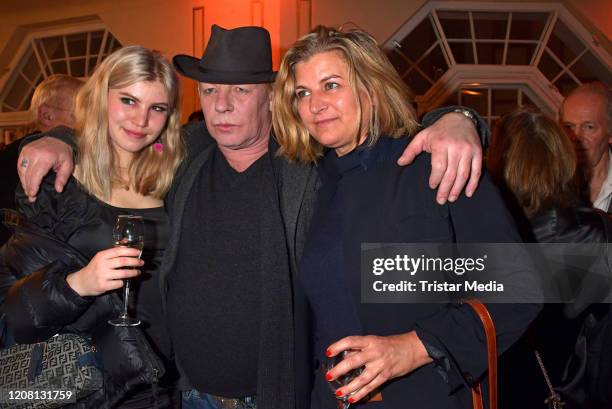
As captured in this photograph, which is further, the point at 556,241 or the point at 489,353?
the point at 556,241

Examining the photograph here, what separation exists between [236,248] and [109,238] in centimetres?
45

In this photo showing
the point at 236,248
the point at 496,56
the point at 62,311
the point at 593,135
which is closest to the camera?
the point at 62,311

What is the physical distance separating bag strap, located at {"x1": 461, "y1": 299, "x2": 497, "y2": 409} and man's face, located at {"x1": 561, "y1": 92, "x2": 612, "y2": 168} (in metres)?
2.33

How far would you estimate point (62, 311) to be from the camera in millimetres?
1987

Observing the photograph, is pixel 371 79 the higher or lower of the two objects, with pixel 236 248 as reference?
higher

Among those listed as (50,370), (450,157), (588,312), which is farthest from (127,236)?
(588,312)

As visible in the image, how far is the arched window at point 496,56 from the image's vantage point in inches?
302

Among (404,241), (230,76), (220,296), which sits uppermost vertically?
(230,76)

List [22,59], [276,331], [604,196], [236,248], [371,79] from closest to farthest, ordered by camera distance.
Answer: [371,79] < [276,331] < [236,248] < [604,196] < [22,59]

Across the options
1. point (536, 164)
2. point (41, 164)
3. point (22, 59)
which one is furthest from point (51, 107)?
point (22, 59)

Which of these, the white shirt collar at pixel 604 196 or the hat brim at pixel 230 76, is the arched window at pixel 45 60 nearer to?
the hat brim at pixel 230 76

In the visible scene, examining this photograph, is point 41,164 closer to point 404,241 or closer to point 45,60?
point 404,241

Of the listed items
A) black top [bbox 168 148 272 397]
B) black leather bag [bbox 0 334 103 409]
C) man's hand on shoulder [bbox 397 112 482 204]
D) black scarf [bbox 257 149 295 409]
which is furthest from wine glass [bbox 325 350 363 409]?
black leather bag [bbox 0 334 103 409]

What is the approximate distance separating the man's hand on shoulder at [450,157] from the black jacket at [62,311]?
1.10 meters
